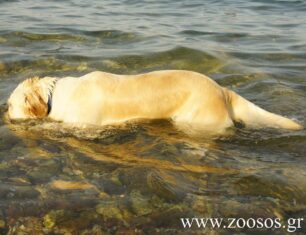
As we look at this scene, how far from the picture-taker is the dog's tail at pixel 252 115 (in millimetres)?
5691

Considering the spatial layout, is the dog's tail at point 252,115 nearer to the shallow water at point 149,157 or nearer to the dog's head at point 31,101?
the shallow water at point 149,157

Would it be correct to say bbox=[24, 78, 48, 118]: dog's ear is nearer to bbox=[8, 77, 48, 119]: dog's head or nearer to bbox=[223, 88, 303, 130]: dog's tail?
bbox=[8, 77, 48, 119]: dog's head

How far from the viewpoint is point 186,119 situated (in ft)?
18.7

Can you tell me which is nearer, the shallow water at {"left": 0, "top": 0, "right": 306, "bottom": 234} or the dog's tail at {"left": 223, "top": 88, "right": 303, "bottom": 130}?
the shallow water at {"left": 0, "top": 0, "right": 306, "bottom": 234}

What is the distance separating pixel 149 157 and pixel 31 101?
1.65 metres

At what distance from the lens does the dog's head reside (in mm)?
5719

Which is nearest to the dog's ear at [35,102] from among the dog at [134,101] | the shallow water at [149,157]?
the dog at [134,101]

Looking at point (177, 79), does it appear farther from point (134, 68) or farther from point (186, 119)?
point (134, 68)

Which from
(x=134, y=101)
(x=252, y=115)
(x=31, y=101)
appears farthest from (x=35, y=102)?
(x=252, y=115)

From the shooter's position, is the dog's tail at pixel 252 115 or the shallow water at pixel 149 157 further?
the dog's tail at pixel 252 115

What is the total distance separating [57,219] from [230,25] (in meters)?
9.53

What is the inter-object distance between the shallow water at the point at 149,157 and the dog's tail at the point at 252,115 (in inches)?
4.5

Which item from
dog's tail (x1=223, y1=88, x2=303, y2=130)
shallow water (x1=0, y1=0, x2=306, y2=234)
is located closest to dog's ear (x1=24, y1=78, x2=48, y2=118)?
shallow water (x1=0, y1=0, x2=306, y2=234)

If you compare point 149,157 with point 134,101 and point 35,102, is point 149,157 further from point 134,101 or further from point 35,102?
point 35,102
